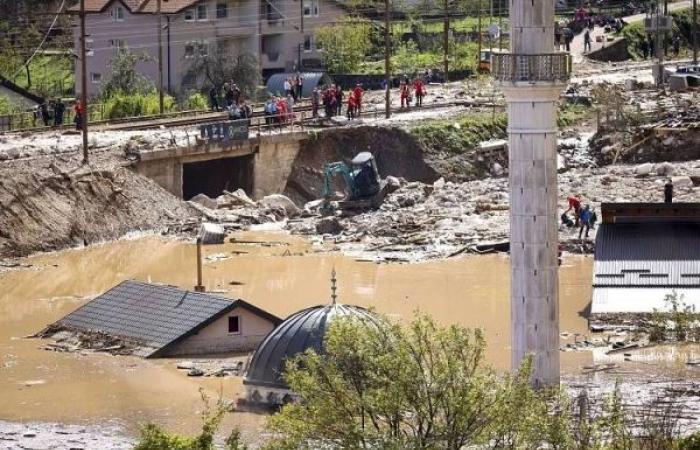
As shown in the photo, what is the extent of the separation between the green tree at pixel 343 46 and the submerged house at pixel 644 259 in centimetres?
3815

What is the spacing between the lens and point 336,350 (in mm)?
31016

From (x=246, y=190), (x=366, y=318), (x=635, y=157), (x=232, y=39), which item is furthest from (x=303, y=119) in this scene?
(x=366, y=318)

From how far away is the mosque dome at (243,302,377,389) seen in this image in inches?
1507

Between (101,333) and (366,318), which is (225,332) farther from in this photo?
(366,318)

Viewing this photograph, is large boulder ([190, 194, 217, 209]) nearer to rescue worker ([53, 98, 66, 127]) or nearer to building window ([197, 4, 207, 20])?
rescue worker ([53, 98, 66, 127])

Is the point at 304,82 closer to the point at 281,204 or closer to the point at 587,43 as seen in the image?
the point at 587,43

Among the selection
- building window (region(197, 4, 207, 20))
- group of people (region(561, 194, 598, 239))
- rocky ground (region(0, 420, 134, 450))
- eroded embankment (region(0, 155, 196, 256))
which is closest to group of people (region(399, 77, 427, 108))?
building window (region(197, 4, 207, 20))

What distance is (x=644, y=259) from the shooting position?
47.6m

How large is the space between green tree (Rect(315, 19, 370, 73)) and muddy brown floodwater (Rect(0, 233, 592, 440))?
24.9 metres

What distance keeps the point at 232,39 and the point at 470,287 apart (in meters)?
35.6

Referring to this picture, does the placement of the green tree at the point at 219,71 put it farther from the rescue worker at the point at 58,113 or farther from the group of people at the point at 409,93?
the rescue worker at the point at 58,113

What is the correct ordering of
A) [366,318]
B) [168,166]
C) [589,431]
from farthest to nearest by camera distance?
1. [168,166]
2. [366,318]
3. [589,431]

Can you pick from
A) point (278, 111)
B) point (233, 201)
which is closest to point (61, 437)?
point (233, 201)

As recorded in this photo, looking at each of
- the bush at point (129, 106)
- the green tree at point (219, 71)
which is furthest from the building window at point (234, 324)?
the green tree at point (219, 71)
